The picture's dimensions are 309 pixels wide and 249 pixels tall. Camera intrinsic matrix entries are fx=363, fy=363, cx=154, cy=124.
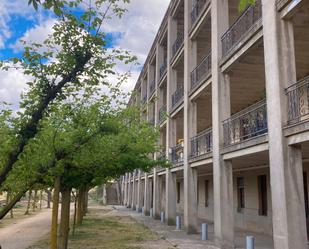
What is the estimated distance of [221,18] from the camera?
1512 cm

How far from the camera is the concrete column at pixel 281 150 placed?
8.92m

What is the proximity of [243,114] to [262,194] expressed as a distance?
7.18 meters

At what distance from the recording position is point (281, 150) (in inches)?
365

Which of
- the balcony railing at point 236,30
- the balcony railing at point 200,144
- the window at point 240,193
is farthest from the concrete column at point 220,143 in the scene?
the window at point 240,193

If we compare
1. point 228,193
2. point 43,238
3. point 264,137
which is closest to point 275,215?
point 264,137

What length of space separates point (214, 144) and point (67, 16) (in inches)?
411

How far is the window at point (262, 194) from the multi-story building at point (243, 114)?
5 cm

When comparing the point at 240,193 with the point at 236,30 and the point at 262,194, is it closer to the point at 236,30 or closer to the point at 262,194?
the point at 262,194

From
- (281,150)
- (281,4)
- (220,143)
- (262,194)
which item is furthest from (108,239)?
(281,4)

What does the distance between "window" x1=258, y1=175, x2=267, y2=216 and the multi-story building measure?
1.9 inches

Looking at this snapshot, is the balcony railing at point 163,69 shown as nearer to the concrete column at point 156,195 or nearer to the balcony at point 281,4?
the concrete column at point 156,195

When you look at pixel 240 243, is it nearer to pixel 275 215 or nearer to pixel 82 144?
pixel 275 215

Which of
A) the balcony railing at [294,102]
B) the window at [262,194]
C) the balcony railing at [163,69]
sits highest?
the balcony railing at [163,69]

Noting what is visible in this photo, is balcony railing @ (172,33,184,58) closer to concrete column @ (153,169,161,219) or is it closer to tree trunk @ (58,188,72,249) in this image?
concrete column @ (153,169,161,219)
